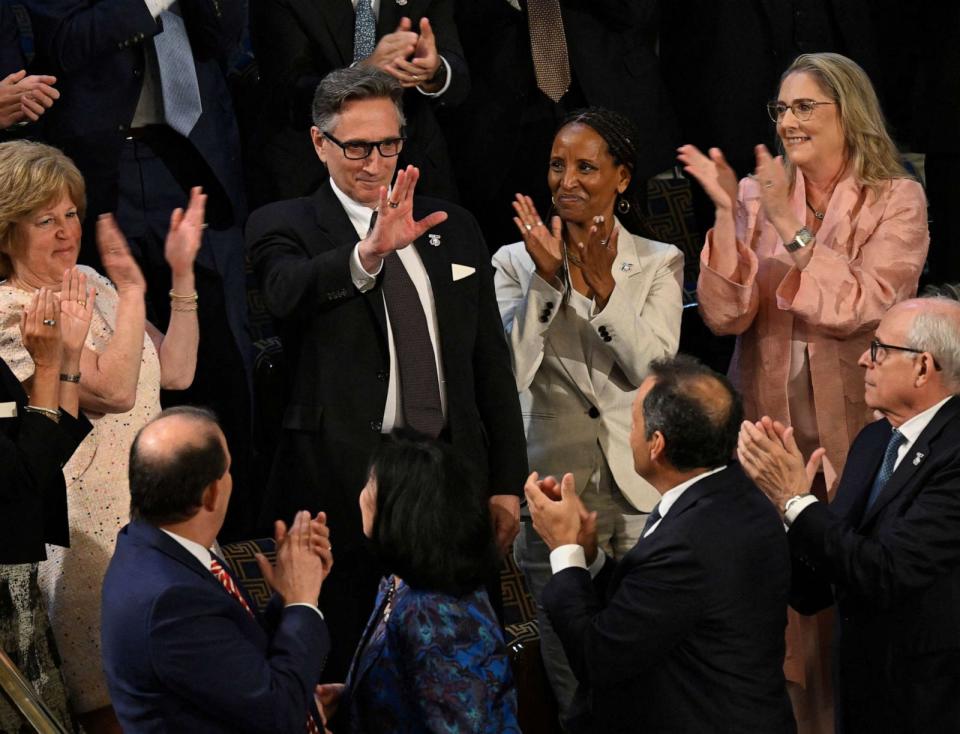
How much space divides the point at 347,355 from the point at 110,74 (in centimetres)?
120

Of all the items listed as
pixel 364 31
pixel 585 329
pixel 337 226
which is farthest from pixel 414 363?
→ pixel 364 31

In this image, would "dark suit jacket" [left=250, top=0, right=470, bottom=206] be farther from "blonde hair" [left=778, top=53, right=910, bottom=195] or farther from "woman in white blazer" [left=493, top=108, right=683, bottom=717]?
"blonde hair" [left=778, top=53, right=910, bottom=195]

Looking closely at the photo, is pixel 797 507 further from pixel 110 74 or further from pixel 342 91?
pixel 110 74

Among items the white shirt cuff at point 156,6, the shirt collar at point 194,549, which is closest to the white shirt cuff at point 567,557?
the shirt collar at point 194,549

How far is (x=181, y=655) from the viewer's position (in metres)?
2.67

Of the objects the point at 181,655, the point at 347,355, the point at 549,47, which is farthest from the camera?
the point at 549,47

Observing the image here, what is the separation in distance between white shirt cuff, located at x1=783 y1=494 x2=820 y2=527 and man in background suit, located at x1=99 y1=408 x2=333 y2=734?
1146 mm

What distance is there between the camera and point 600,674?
308 centimetres

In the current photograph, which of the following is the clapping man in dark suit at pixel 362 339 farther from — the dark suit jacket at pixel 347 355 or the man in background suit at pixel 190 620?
the man in background suit at pixel 190 620

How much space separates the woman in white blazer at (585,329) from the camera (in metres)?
4.02

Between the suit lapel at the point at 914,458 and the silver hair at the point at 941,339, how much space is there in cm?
7

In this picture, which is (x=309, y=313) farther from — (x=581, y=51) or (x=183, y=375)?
(x=581, y=51)

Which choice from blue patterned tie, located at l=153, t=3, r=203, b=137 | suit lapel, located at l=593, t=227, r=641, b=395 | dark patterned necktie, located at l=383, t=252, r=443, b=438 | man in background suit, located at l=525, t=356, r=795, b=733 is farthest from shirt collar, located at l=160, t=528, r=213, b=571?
blue patterned tie, located at l=153, t=3, r=203, b=137

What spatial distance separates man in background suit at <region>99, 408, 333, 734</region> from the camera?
8.84 ft
